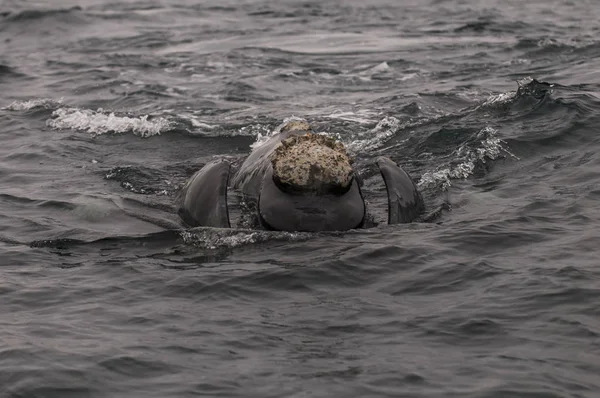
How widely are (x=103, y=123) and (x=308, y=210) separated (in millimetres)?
6665

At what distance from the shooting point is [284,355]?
22.3 ft

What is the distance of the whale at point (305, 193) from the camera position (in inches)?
338

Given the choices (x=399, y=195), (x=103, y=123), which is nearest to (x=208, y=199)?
(x=399, y=195)

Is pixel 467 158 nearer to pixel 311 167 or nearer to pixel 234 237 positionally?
pixel 311 167

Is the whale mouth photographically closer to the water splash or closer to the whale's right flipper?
the water splash

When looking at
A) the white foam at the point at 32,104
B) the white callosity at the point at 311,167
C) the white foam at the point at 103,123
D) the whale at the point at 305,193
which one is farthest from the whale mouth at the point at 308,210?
the white foam at the point at 32,104

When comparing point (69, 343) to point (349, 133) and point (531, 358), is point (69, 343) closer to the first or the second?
point (531, 358)

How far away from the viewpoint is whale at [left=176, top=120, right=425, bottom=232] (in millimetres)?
8578

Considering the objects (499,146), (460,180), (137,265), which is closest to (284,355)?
(137,265)

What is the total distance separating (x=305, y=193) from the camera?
338 inches

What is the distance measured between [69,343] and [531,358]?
3.10m

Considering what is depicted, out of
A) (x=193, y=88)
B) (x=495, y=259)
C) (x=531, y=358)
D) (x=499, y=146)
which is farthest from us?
(x=193, y=88)

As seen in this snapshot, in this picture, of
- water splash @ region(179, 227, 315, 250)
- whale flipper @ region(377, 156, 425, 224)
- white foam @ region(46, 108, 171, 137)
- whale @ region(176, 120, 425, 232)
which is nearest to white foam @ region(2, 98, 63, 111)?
white foam @ region(46, 108, 171, 137)

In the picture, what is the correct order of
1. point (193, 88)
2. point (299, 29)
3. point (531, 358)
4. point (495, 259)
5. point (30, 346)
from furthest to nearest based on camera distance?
point (299, 29), point (193, 88), point (495, 259), point (30, 346), point (531, 358)
